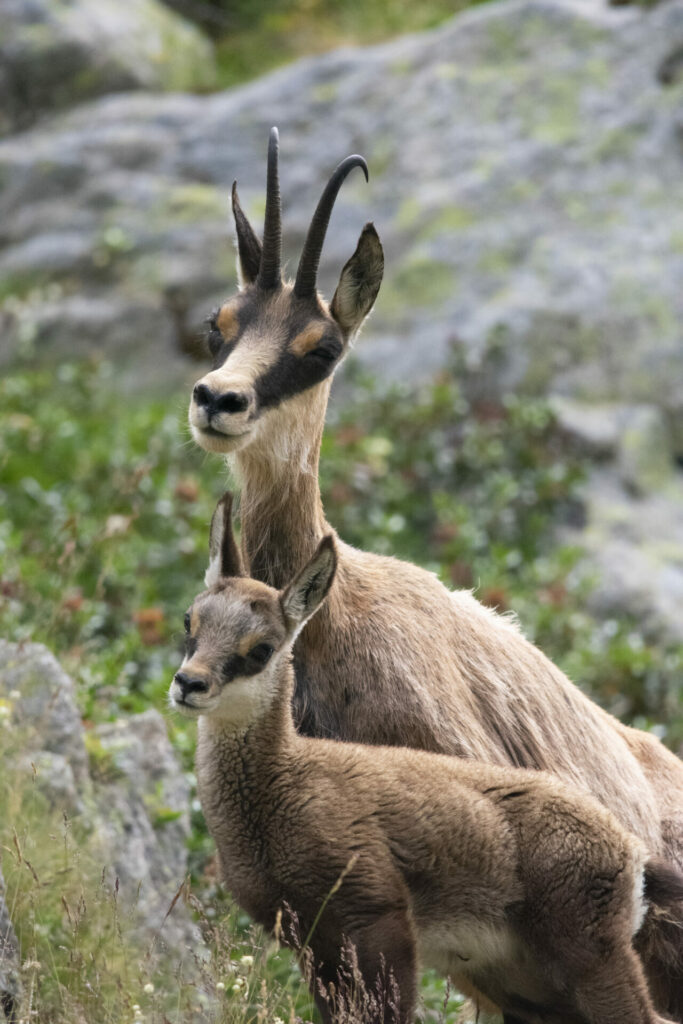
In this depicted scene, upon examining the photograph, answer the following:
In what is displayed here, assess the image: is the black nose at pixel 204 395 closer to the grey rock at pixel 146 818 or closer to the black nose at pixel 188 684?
the black nose at pixel 188 684

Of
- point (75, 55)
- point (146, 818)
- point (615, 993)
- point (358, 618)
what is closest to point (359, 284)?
point (358, 618)

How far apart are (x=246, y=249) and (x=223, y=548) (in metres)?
1.99

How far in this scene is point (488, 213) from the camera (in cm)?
1528

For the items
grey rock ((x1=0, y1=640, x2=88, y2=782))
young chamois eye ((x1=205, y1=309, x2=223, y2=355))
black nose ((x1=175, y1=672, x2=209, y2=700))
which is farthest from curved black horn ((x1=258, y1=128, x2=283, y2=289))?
black nose ((x1=175, y1=672, x2=209, y2=700))

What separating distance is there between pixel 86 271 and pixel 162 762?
9.40 meters

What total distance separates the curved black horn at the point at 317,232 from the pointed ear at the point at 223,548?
1349mm

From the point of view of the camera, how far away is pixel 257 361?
21.5 ft

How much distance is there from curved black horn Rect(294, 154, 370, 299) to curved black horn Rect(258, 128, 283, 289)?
0.14m

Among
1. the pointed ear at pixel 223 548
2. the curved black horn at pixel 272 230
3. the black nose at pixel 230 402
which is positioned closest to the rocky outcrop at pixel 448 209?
the curved black horn at pixel 272 230

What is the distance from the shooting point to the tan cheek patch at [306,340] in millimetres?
6684

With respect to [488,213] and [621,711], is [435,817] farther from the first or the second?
[488,213]

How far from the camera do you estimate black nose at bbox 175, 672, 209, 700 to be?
5109 mm

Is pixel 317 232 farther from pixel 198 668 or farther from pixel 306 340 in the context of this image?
pixel 198 668

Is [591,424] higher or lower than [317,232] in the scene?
lower
